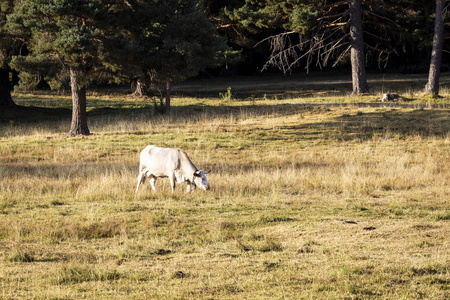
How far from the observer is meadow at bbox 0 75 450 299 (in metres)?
7.04

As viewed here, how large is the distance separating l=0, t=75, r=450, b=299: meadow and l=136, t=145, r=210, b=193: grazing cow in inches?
14.8

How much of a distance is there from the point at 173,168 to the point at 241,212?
2.58m

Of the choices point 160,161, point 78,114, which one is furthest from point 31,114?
point 160,161

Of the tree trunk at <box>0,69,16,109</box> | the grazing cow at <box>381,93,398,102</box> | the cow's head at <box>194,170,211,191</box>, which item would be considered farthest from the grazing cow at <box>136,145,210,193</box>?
the tree trunk at <box>0,69,16,109</box>

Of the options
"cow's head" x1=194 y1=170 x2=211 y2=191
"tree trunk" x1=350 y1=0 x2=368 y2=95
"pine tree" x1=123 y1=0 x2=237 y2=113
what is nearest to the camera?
"cow's head" x1=194 y1=170 x2=211 y2=191

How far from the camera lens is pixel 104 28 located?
23.6m

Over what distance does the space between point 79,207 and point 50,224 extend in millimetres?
1781

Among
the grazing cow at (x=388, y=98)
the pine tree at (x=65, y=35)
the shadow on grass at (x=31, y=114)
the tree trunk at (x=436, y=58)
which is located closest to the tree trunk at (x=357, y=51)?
the grazing cow at (x=388, y=98)

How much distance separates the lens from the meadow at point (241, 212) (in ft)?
23.1

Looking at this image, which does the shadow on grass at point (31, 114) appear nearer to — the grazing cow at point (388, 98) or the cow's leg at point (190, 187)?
the grazing cow at point (388, 98)

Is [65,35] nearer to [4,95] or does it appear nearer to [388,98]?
[4,95]

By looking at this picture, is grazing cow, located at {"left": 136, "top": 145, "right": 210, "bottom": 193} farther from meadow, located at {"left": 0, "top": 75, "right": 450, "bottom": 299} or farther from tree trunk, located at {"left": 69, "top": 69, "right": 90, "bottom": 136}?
tree trunk, located at {"left": 69, "top": 69, "right": 90, "bottom": 136}

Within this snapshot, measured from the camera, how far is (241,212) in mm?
11406

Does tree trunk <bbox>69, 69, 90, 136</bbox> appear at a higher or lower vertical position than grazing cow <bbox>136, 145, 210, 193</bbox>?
higher
